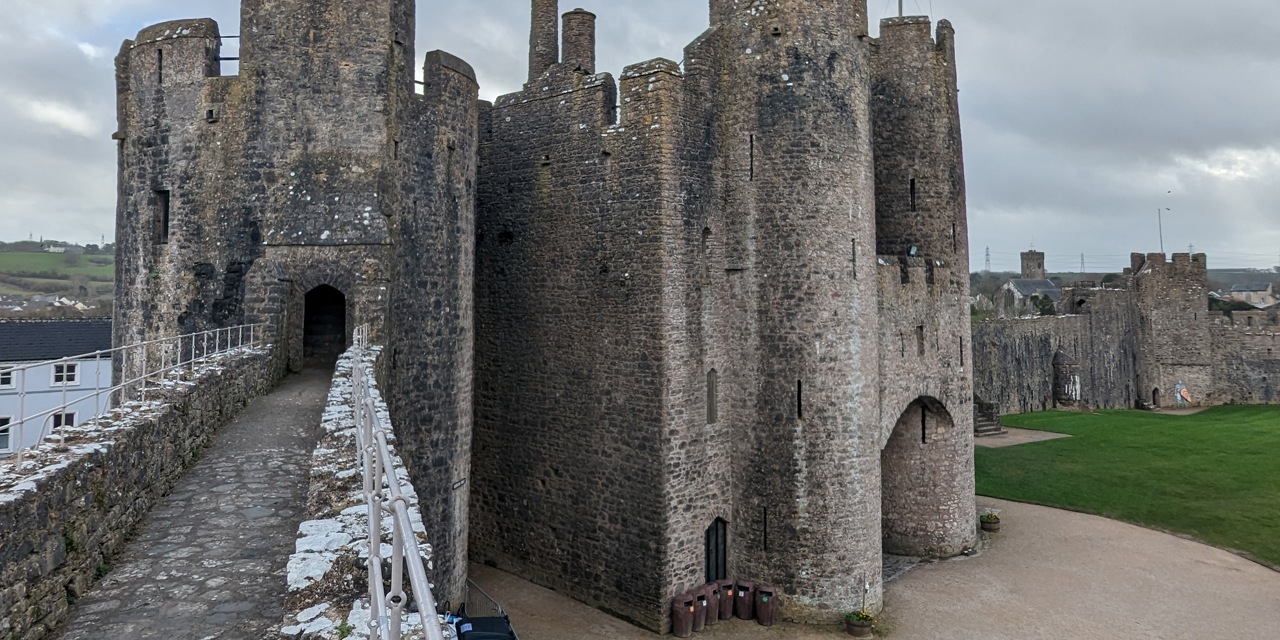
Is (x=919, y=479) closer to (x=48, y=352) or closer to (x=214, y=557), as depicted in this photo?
(x=214, y=557)

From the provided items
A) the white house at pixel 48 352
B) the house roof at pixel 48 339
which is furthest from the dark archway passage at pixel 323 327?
the house roof at pixel 48 339

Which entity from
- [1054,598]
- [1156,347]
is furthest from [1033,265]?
[1054,598]

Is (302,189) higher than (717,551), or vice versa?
(302,189)

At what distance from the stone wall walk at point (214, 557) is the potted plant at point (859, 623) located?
401 inches

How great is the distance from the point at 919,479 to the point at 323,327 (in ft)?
44.1

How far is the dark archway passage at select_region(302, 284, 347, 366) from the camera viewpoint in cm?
1394

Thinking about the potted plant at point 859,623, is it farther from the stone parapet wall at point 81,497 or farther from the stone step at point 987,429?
the stone step at point 987,429

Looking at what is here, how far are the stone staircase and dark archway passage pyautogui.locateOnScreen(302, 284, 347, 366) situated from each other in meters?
24.2

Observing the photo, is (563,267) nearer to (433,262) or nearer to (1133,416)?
(433,262)

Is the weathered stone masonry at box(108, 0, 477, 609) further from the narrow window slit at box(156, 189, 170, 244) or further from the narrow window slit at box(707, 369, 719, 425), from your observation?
the narrow window slit at box(707, 369, 719, 425)

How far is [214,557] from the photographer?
495cm

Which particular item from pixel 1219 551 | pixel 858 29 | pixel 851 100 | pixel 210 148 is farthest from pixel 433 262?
pixel 1219 551

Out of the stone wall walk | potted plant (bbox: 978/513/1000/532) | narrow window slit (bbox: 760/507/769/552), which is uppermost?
the stone wall walk

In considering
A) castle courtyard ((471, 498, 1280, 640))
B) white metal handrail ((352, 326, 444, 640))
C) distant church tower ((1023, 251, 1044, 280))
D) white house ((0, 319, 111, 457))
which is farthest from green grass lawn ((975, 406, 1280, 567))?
distant church tower ((1023, 251, 1044, 280))
